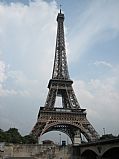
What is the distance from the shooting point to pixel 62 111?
82.5 metres

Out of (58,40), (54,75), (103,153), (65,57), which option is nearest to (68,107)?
(54,75)

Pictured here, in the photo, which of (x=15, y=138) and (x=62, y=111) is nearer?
(x=62, y=111)

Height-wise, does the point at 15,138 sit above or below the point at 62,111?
below

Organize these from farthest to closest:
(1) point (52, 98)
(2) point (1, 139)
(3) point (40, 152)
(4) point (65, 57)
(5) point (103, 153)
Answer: (4) point (65, 57)
(1) point (52, 98)
(2) point (1, 139)
(3) point (40, 152)
(5) point (103, 153)

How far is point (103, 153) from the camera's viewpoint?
50469mm

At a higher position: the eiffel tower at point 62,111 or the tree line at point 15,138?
the eiffel tower at point 62,111

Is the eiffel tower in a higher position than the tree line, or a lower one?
higher

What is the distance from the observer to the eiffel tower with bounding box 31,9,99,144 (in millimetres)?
78375

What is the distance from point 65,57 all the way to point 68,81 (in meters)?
9.61

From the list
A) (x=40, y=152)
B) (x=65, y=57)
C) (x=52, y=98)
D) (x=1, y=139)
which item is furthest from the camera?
(x=65, y=57)

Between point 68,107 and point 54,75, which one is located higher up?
point 54,75

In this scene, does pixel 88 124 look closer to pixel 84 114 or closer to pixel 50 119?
pixel 84 114

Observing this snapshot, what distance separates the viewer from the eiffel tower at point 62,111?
7838 cm

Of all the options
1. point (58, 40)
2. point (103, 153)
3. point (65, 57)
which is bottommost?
point (103, 153)
